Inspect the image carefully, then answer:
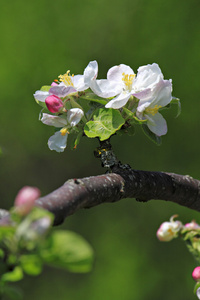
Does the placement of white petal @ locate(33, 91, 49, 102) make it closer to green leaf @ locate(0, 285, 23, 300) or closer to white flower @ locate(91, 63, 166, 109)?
white flower @ locate(91, 63, 166, 109)

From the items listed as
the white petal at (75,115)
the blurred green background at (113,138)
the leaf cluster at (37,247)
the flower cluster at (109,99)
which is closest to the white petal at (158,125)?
the flower cluster at (109,99)

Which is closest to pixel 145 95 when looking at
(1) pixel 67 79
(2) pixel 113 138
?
(1) pixel 67 79

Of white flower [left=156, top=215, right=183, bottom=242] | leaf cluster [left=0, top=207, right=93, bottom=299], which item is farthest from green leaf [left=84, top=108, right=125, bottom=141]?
leaf cluster [left=0, top=207, right=93, bottom=299]

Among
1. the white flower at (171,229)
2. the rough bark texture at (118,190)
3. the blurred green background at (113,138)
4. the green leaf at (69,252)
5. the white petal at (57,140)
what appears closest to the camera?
the green leaf at (69,252)

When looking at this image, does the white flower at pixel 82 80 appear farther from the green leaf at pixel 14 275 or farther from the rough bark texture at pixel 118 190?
the green leaf at pixel 14 275

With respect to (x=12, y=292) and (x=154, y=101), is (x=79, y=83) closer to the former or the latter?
(x=154, y=101)

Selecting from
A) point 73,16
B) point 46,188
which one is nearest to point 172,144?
point 46,188

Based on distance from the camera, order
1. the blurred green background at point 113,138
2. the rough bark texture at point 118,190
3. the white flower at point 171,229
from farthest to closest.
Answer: the blurred green background at point 113,138, the white flower at point 171,229, the rough bark texture at point 118,190

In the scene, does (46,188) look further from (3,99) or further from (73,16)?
(73,16)
